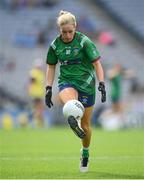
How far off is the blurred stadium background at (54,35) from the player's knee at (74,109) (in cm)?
1988

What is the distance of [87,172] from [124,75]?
19.3 m

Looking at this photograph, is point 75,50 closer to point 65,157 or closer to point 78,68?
point 78,68

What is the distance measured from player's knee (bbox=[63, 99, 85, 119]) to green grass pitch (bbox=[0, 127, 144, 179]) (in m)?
0.84

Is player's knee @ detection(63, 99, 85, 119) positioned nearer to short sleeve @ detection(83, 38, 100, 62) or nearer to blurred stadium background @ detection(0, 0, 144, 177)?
short sleeve @ detection(83, 38, 100, 62)

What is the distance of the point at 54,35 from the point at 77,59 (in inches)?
907

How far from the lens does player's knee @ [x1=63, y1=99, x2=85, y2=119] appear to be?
10.9m

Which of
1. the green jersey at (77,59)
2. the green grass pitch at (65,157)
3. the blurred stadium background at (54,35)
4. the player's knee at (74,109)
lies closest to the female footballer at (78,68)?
the green jersey at (77,59)

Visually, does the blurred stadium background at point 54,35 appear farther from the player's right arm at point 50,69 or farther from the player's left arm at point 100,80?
the player's left arm at point 100,80

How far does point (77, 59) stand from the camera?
1145 cm

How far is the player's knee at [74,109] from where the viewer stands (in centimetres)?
1091

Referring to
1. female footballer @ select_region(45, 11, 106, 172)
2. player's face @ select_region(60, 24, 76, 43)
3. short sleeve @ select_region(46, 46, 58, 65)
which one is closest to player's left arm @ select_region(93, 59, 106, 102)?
female footballer @ select_region(45, 11, 106, 172)

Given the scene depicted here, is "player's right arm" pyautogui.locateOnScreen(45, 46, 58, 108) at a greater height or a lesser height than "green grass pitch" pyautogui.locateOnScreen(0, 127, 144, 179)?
greater

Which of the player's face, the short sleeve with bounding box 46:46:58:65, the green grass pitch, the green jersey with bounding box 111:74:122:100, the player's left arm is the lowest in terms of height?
the green grass pitch

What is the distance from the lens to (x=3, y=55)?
3397 cm
